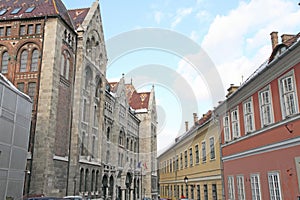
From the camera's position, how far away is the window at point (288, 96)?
1284 cm

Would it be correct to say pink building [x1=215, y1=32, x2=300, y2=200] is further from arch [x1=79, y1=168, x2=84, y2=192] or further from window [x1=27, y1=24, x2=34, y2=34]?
window [x1=27, y1=24, x2=34, y2=34]

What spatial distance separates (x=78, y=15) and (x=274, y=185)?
29214mm

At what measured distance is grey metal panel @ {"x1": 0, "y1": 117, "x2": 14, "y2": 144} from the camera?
16484 mm

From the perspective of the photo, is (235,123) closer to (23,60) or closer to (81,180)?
(81,180)

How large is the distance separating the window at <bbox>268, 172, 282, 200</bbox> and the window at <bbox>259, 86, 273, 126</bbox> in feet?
8.54

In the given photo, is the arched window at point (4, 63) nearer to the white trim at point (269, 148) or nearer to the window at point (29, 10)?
the window at point (29, 10)

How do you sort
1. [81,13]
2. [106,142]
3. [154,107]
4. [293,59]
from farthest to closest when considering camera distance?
[154,107] < [106,142] < [81,13] < [293,59]

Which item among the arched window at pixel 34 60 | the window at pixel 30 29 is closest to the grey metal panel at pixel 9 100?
the arched window at pixel 34 60

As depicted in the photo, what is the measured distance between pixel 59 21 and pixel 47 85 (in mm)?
6195

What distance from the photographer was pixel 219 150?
892 inches

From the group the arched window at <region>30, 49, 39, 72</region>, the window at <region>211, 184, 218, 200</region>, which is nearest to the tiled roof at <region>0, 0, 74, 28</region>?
the arched window at <region>30, 49, 39, 72</region>

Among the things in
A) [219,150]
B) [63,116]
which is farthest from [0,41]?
[219,150]

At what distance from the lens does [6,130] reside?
17.0 meters

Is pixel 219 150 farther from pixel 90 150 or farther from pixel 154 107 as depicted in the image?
pixel 154 107
